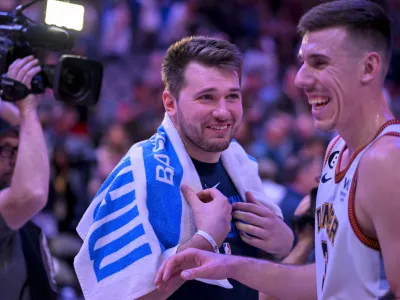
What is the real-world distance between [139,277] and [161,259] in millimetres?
103

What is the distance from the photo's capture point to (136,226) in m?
2.55

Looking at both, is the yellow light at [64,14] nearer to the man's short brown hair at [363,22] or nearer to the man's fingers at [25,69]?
the man's fingers at [25,69]

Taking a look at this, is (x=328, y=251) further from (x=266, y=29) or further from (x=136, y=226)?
(x=266, y=29)

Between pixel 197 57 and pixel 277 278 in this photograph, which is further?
pixel 197 57

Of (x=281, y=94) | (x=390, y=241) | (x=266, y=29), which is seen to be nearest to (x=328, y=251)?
(x=390, y=241)

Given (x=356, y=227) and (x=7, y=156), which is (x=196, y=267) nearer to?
(x=356, y=227)

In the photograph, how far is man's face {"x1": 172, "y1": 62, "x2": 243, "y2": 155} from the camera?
2.70 meters

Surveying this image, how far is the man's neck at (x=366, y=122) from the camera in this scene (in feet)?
7.07

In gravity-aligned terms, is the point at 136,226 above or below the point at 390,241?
below

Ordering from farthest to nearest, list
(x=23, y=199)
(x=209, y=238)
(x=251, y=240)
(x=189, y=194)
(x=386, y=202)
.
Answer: (x=23, y=199)
(x=251, y=240)
(x=189, y=194)
(x=209, y=238)
(x=386, y=202)

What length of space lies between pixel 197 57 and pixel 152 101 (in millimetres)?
6063

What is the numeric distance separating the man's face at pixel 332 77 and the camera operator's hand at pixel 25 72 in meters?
1.51

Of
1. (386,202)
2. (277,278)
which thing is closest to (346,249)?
(386,202)

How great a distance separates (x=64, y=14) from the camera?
10.9 feet
